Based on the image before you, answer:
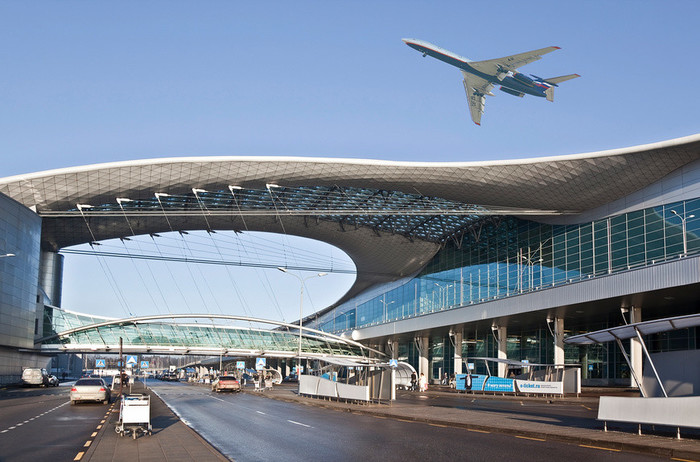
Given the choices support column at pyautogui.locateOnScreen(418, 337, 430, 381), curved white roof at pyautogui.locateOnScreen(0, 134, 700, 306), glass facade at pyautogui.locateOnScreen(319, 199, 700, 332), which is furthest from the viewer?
support column at pyautogui.locateOnScreen(418, 337, 430, 381)

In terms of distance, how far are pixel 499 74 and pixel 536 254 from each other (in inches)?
679

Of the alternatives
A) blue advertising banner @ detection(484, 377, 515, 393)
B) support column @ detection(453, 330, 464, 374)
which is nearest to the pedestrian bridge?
support column @ detection(453, 330, 464, 374)

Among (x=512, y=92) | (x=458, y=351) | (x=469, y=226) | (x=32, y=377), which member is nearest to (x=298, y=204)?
(x=469, y=226)

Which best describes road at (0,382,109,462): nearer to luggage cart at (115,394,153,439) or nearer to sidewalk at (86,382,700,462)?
sidewalk at (86,382,700,462)

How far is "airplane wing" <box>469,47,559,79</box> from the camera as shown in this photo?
53375mm

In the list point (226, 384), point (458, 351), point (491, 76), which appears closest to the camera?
point (226, 384)

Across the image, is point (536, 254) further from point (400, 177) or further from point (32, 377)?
point (32, 377)

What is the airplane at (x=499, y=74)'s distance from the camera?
54531 millimetres

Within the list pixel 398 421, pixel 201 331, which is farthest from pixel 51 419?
pixel 201 331

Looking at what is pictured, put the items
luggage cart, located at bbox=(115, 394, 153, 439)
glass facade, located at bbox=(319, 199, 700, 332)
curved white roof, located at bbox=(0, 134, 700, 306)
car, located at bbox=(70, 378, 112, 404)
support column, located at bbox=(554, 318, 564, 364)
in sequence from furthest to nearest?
1. support column, located at bbox=(554, 318, 564, 364)
2. glass facade, located at bbox=(319, 199, 700, 332)
3. curved white roof, located at bbox=(0, 134, 700, 306)
4. car, located at bbox=(70, 378, 112, 404)
5. luggage cart, located at bbox=(115, 394, 153, 439)

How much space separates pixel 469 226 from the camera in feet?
247

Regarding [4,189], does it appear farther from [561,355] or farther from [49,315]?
[561,355]

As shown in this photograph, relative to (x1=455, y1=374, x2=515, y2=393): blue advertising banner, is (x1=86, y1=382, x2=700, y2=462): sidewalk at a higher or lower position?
higher

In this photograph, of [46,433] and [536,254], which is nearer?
[46,433]
